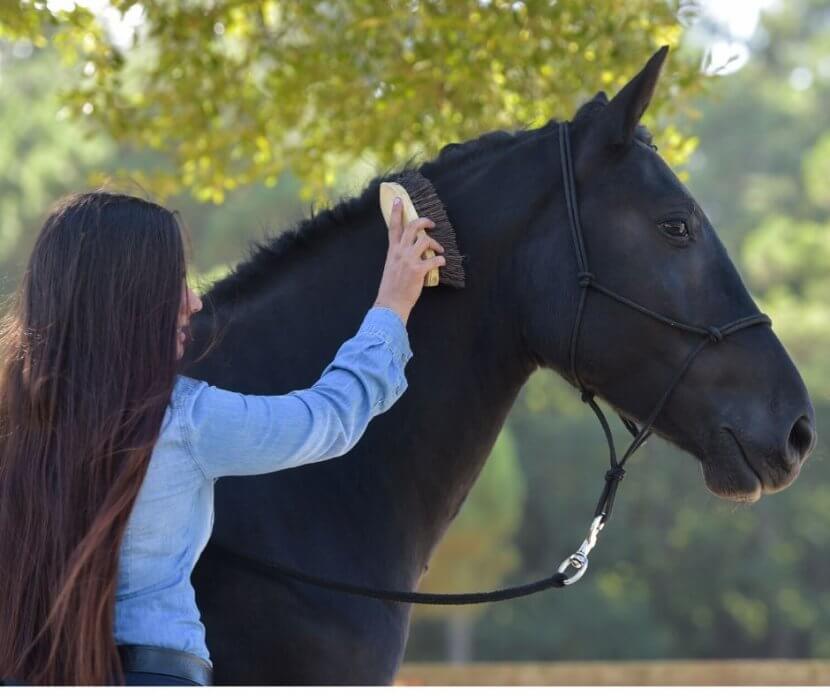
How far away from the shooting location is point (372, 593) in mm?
2887

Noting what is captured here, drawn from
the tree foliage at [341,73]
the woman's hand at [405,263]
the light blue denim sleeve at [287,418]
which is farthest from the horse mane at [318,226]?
the tree foliage at [341,73]

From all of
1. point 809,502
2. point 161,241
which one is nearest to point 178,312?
point 161,241

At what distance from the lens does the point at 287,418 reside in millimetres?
2326

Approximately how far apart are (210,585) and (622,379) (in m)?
1.20

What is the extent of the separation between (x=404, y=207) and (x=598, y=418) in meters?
0.76

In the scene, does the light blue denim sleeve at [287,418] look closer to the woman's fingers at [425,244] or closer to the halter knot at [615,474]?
the woman's fingers at [425,244]

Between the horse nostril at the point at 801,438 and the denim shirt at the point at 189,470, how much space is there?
1.26 metres

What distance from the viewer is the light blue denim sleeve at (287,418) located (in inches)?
90.2

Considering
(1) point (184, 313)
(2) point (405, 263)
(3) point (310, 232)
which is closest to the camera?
(1) point (184, 313)

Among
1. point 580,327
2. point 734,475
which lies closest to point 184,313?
point 580,327

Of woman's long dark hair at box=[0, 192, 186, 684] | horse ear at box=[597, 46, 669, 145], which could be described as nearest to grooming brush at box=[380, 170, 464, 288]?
horse ear at box=[597, 46, 669, 145]

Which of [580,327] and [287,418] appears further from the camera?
[580,327]

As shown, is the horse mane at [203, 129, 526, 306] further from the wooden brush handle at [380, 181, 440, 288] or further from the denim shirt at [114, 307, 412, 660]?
the denim shirt at [114, 307, 412, 660]

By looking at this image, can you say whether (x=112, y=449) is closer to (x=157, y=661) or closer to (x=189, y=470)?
(x=189, y=470)
